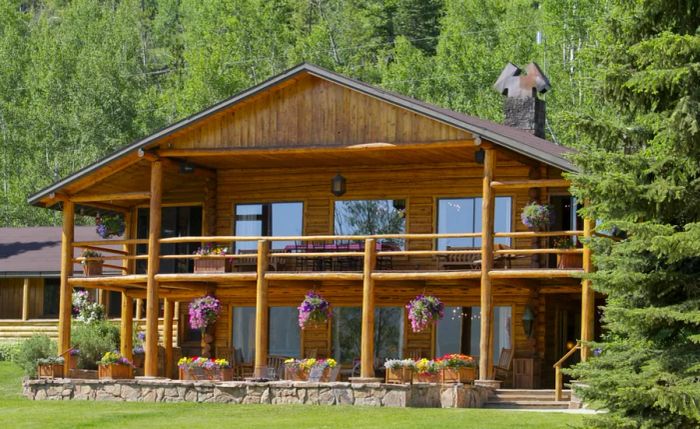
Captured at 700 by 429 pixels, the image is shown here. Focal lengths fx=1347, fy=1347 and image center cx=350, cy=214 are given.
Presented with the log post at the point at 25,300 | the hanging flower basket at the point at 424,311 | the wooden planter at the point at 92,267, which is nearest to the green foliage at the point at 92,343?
the wooden planter at the point at 92,267

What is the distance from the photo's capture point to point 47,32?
61.4 meters

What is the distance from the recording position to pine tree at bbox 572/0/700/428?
15.0 m

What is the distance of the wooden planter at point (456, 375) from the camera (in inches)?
961

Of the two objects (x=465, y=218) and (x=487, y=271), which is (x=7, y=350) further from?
(x=487, y=271)

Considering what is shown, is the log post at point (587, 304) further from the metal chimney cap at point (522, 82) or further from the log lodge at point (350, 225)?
the metal chimney cap at point (522, 82)

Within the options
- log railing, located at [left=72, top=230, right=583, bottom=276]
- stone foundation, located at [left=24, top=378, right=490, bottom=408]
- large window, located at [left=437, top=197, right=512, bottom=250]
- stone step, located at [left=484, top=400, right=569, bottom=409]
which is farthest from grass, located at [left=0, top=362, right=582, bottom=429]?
large window, located at [left=437, top=197, right=512, bottom=250]

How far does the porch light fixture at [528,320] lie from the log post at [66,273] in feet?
32.0

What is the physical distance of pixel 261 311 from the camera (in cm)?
2662

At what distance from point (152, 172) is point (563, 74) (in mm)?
20871

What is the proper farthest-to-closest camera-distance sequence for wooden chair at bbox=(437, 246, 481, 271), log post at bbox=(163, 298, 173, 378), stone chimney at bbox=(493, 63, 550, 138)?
1. stone chimney at bbox=(493, 63, 550, 138)
2. log post at bbox=(163, 298, 173, 378)
3. wooden chair at bbox=(437, 246, 481, 271)

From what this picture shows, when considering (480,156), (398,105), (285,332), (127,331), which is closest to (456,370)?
(480,156)

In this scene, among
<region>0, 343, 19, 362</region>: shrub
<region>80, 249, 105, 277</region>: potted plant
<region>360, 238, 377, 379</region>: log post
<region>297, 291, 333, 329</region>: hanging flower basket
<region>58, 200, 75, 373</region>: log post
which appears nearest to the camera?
<region>360, 238, 377, 379</region>: log post

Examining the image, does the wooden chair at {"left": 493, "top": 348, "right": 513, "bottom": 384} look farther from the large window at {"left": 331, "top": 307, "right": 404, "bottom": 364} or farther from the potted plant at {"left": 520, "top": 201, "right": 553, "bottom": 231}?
the potted plant at {"left": 520, "top": 201, "right": 553, "bottom": 231}

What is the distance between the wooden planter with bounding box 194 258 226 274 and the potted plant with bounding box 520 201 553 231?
21.0 ft
